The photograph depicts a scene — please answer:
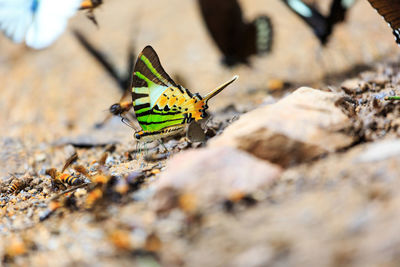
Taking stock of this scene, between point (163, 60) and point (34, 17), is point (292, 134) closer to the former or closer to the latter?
point (34, 17)

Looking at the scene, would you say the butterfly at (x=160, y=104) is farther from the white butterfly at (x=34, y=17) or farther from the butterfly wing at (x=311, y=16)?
the butterfly wing at (x=311, y=16)

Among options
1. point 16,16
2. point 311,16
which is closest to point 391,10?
point 311,16

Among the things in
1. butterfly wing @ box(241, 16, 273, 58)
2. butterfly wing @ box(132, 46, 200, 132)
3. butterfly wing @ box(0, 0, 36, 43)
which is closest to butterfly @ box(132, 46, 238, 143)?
butterfly wing @ box(132, 46, 200, 132)

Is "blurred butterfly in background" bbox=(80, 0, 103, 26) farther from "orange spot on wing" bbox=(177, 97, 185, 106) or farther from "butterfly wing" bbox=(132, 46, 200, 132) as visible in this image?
"orange spot on wing" bbox=(177, 97, 185, 106)

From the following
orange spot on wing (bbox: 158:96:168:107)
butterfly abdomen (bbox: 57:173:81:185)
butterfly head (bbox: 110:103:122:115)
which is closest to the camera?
butterfly abdomen (bbox: 57:173:81:185)

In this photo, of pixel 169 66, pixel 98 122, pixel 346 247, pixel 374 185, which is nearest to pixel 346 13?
pixel 169 66

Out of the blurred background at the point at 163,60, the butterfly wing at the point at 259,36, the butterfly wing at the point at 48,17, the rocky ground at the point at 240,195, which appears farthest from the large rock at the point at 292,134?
the butterfly wing at the point at 259,36
